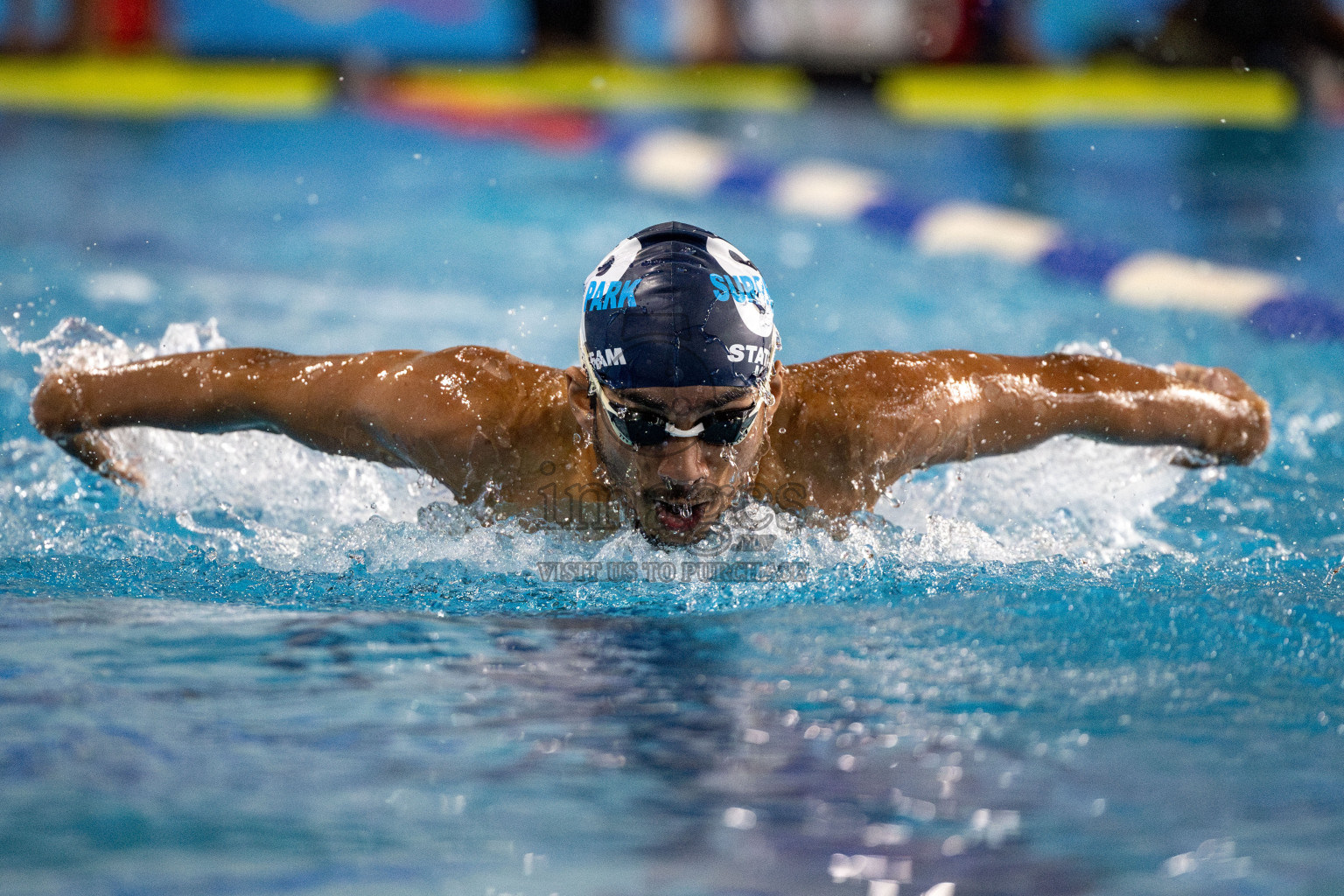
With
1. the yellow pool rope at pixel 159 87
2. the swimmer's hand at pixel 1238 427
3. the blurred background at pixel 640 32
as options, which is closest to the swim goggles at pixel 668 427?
the swimmer's hand at pixel 1238 427

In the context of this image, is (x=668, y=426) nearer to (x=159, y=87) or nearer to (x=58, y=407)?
(x=58, y=407)

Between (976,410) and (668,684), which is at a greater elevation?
(976,410)

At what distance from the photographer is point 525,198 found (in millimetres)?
8312

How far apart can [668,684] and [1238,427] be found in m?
1.66

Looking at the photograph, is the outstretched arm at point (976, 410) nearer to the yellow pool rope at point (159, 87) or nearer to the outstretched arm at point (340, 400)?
the outstretched arm at point (340, 400)

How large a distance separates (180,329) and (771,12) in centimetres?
969

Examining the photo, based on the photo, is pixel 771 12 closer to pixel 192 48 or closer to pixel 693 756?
pixel 192 48

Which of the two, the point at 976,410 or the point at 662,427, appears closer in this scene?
the point at 662,427

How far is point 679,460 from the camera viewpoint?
9.05 ft


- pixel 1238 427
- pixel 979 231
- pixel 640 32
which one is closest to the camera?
pixel 1238 427

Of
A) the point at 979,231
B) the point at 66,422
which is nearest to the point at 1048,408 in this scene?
the point at 66,422

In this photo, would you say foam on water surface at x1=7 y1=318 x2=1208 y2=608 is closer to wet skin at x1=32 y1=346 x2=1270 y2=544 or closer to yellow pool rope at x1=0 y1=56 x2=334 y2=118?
wet skin at x1=32 y1=346 x2=1270 y2=544

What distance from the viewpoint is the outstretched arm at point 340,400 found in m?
3.12

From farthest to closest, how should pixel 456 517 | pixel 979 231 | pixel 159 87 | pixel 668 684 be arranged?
1. pixel 159 87
2. pixel 979 231
3. pixel 456 517
4. pixel 668 684
